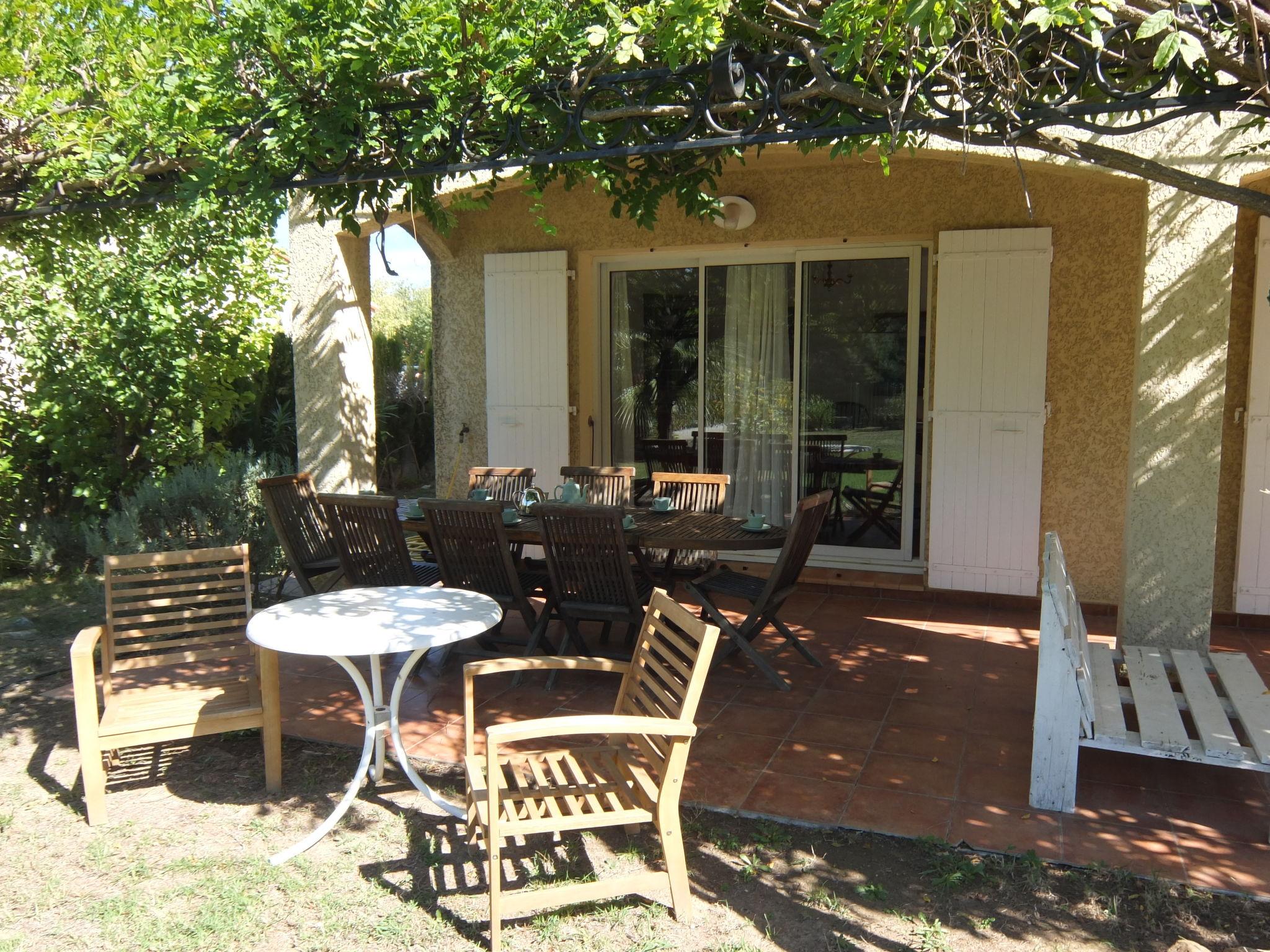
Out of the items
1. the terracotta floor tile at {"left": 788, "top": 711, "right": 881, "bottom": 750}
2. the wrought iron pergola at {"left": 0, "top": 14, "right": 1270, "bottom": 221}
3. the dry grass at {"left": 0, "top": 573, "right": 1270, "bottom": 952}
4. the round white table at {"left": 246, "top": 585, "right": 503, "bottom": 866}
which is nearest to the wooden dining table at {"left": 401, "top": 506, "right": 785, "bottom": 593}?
the terracotta floor tile at {"left": 788, "top": 711, "right": 881, "bottom": 750}

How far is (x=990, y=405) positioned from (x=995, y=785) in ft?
9.85

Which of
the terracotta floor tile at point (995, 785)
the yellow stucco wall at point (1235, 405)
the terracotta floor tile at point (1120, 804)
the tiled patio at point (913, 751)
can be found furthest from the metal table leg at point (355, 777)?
the yellow stucco wall at point (1235, 405)

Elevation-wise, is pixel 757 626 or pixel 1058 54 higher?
pixel 1058 54

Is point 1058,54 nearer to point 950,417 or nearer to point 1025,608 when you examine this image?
point 950,417

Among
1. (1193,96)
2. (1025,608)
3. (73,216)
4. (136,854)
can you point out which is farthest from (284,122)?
(1025,608)

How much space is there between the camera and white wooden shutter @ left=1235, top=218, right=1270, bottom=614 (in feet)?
16.6

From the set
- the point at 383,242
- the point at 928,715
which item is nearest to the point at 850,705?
the point at 928,715

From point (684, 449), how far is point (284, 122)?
4.25 meters

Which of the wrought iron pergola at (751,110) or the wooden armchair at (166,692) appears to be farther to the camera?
the wooden armchair at (166,692)

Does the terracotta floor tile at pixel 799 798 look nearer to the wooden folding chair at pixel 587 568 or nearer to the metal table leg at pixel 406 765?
the metal table leg at pixel 406 765

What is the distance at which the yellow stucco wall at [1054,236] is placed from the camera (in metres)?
5.58

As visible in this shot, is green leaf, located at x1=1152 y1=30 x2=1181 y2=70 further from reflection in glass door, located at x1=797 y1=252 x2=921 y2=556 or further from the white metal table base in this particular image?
reflection in glass door, located at x1=797 y1=252 x2=921 y2=556

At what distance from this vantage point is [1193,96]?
2.67 m

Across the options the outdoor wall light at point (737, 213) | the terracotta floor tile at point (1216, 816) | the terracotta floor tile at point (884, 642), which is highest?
the outdoor wall light at point (737, 213)
